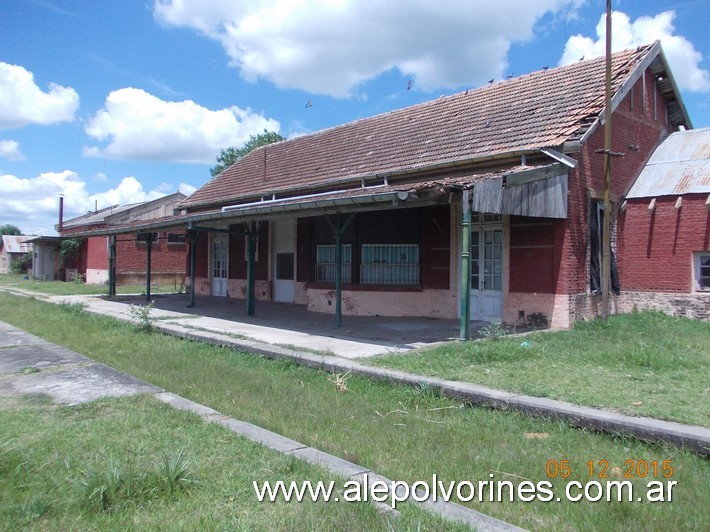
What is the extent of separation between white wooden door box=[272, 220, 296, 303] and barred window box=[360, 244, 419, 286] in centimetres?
385

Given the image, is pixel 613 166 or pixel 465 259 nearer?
pixel 465 259

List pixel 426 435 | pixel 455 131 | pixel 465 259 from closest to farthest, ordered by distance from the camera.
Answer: pixel 426 435
pixel 465 259
pixel 455 131

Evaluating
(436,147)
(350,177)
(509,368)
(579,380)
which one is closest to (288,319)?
(350,177)

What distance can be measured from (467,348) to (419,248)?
6000mm

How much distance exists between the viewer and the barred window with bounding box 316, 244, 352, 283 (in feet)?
52.0

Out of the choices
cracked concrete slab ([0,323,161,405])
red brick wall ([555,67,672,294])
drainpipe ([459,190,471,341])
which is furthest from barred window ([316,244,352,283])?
cracked concrete slab ([0,323,161,405])

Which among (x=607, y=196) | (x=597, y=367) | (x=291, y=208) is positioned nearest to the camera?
(x=597, y=367)

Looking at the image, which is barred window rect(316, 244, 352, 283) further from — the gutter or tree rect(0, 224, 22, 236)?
tree rect(0, 224, 22, 236)

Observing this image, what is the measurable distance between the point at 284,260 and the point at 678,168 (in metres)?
11.8

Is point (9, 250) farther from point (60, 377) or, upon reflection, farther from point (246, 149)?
point (60, 377)

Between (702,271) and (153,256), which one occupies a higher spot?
(153,256)

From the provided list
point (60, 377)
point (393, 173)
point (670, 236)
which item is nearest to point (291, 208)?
point (393, 173)

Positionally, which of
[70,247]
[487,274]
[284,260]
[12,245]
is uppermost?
[12,245]

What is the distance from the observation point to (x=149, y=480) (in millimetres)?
3729
